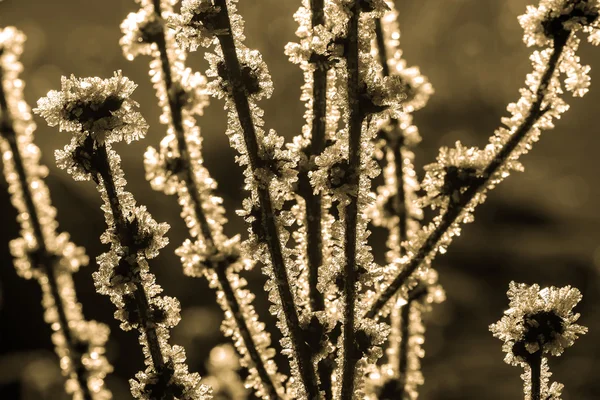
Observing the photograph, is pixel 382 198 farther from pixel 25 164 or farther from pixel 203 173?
pixel 25 164

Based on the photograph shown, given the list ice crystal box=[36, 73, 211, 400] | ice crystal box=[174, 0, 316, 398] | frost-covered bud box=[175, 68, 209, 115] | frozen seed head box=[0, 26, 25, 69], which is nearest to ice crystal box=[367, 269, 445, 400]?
ice crystal box=[174, 0, 316, 398]

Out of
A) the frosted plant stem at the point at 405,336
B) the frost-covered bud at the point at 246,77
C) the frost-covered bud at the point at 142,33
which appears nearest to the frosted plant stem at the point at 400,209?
the frosted plant stem at the point at 405,336

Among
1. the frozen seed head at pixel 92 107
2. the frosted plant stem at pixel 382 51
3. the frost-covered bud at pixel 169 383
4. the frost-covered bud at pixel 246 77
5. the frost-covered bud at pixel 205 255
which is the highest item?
the frosted plant stem at pixel 382 51

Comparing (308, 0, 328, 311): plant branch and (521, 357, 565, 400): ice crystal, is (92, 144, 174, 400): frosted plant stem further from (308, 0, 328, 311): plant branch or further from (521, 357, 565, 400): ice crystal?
(521, 357, 565, 400): ice crystal

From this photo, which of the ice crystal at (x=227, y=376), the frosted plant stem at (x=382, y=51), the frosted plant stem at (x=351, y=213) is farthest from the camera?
the ice crystal at (x=227, y=376)

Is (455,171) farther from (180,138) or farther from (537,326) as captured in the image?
(180,138)

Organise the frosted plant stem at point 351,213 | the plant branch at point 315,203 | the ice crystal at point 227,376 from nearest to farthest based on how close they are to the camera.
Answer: the frosted plant stem at point 351,213 → the plant branch at point 315,203 → the ice crystal at point 227,376

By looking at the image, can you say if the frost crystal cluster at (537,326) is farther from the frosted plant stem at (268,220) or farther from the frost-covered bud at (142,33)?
the frost-covered bud at (142,33)

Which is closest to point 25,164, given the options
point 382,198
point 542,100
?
point 382,198
